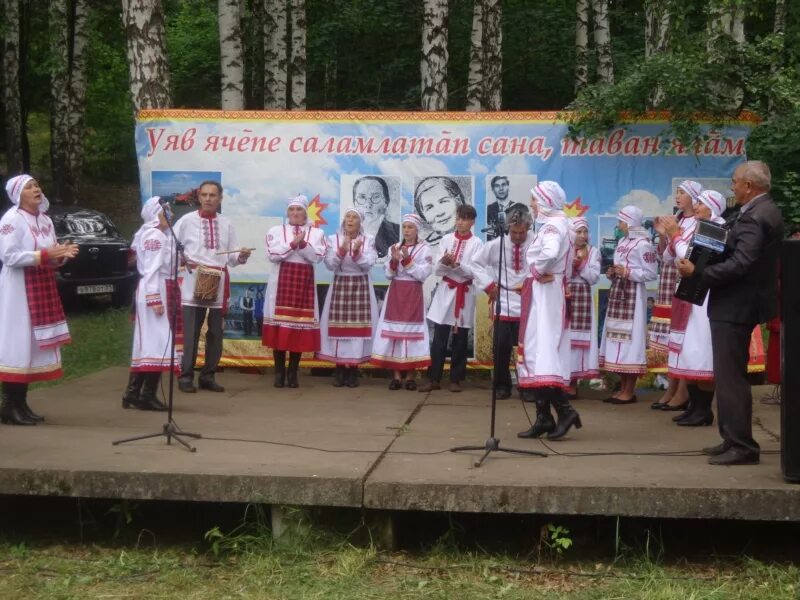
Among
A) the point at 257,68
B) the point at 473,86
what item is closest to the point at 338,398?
the point at 473,86

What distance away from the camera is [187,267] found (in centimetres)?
948

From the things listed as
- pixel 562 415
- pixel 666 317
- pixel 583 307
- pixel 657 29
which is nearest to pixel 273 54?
pixel 657 29

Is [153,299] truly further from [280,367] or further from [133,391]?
[280,367]

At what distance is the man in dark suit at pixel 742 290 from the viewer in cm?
616

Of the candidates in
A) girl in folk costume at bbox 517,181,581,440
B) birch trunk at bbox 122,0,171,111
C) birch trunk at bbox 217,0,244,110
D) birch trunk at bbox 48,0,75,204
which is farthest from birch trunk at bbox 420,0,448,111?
birch trunk at bbox 48,0,75,204

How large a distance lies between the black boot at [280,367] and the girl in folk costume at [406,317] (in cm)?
Answer: 81

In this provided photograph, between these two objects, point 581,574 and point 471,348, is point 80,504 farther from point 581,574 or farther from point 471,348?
point 471,348

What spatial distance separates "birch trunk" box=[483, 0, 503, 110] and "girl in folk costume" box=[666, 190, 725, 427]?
7.73 meters

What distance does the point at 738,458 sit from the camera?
6.38 meters

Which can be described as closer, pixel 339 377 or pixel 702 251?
pixel 702 251

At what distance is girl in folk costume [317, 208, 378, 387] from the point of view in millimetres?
10219

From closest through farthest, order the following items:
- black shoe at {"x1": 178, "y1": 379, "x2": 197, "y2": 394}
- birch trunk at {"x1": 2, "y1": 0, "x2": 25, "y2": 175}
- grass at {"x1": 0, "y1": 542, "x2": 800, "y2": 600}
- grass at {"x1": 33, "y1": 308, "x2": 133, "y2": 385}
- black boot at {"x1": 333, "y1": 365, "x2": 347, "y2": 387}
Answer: grass at {"x1": 0, "y1": 542, "x2": 800, "y2": 600} < black shoe at {"x1": 178, "y1": 379, "x2": 197, "y2": 394} < black boot at {"x1": 333, "y1": 365, "x2": 347, "y2": 387} < grass at {"x1": 33, "y1": 308, "x2": 133, "y2": 385} < birch trunk at {"x1": 2, "y1": 0, "x2": 25, "y2": 175}

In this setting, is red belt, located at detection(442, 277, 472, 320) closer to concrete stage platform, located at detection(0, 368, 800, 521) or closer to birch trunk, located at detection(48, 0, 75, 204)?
concrete stage platform, located at detection(0, 368, 800, 521)

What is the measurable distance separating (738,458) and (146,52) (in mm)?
7287
